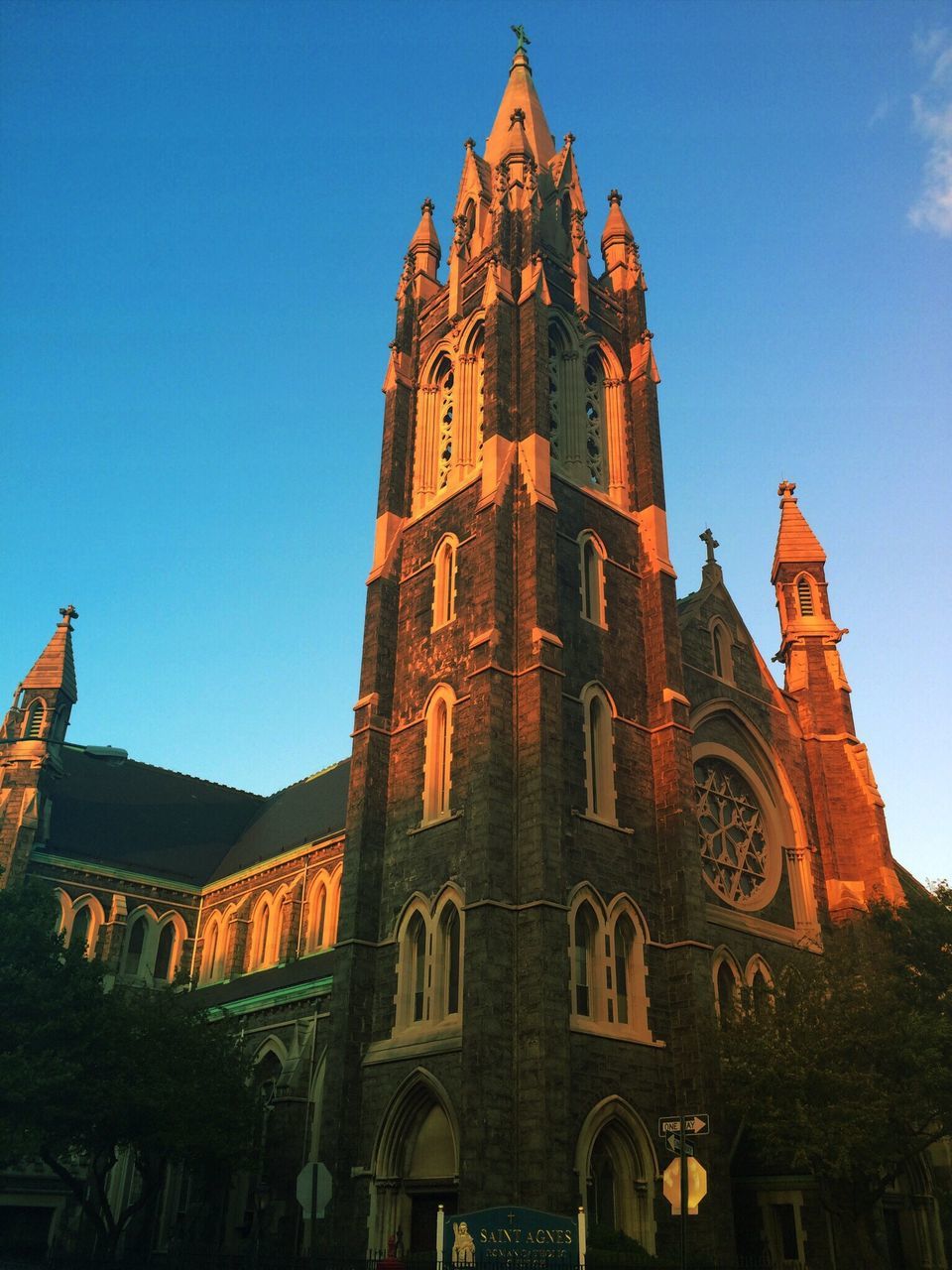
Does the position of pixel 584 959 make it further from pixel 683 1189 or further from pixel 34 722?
pixel 34 722

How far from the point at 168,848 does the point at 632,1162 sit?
27.2m

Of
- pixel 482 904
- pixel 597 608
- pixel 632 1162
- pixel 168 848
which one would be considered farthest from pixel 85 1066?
pixel 168 848

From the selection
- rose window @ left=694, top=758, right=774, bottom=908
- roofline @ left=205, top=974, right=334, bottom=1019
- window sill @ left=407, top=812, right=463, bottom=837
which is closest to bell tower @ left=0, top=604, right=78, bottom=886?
roofline @ left=205, top=974, right=334, bottom=1019

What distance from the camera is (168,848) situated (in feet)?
147

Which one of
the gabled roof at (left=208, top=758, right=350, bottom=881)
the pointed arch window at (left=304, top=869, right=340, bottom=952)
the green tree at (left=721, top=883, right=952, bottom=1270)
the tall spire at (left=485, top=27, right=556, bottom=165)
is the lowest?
the green tree at (left=721, top=883, right=952, bottom=1270)

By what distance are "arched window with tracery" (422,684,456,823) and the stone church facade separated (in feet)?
0.33

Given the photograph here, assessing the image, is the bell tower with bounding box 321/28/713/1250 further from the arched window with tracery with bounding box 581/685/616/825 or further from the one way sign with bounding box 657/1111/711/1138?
→ the one way sign with bounding box 657/1111/711/1138

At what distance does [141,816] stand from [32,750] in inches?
283

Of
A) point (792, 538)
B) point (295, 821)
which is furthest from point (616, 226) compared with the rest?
point (295, 821)

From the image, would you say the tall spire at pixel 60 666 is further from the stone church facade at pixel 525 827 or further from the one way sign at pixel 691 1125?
the one way sign at pixel 691 1125

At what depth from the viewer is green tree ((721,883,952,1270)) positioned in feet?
71.2

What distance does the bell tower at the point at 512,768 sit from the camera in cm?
2219

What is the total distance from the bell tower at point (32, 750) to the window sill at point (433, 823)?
59.4ft

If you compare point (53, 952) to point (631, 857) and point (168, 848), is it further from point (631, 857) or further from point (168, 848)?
point (168, 848)
